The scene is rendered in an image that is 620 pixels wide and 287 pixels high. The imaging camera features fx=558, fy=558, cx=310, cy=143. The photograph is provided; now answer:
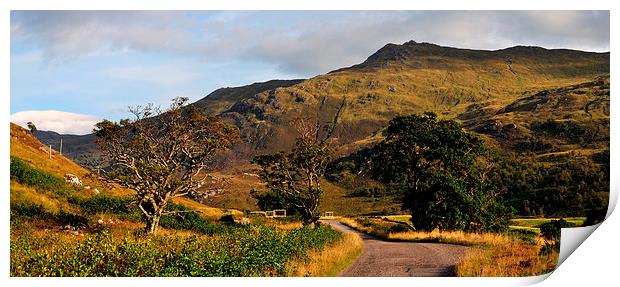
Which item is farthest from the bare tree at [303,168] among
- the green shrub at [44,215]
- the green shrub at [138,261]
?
the green shrub at [138,261]

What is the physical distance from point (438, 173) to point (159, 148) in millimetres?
20316

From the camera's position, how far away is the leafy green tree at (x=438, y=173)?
3709 centimetres

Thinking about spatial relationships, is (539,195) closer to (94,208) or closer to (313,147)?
(313,147)

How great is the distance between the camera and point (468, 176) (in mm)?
43531

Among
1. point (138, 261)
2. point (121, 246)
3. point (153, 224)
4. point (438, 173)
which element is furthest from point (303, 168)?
point (138, 261)

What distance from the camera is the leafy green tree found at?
37094mm

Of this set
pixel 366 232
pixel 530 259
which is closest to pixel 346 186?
pixel 366 232

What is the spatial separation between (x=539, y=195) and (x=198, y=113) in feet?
366

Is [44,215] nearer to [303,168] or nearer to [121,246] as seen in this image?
[121,246]

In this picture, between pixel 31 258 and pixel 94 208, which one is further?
pixel 94 208

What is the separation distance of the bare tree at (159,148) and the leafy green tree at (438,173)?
15873 mm

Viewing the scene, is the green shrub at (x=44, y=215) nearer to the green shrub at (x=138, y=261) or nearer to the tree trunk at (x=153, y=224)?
the tree trunk at (x=153, y=224)
